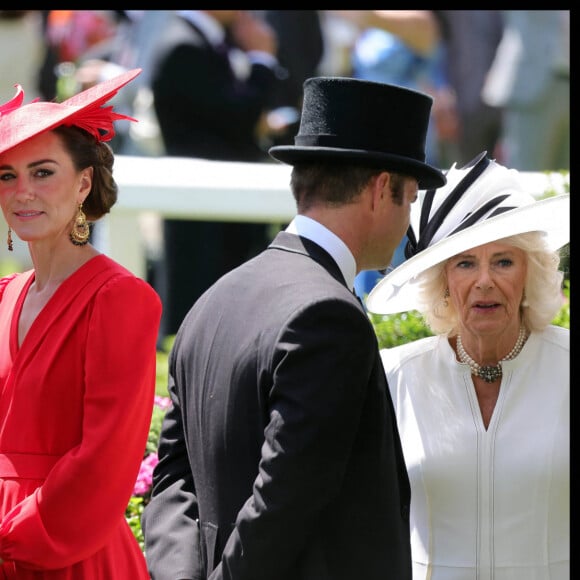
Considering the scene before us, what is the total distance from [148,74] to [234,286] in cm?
449

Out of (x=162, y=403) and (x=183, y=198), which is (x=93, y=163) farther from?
(x=183, y=198)

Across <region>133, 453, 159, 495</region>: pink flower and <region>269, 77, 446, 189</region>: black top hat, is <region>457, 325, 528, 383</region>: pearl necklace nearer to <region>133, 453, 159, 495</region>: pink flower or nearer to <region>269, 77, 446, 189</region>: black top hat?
<region>269, 77, 446, 189</region>: black top hat

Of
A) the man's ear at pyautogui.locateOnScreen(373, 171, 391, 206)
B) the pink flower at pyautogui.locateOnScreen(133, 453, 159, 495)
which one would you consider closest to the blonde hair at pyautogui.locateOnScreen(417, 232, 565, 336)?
the man's ear at pyautogui.locateOnScreen(373, 171, 391, 206)

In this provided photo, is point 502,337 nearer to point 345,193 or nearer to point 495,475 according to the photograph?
point 495,475

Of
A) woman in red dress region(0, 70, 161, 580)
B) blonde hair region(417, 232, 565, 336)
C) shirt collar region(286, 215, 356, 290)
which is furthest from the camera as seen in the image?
blonde hair region(417, 232, 565, 336)

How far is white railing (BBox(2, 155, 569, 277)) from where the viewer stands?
21.4 ft

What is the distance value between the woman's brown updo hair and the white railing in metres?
3.17

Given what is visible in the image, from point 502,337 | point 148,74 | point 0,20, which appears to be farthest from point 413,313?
point 0,20

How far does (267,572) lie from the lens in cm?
261

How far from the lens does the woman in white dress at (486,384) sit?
329 centimetres

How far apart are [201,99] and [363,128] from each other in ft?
13.7

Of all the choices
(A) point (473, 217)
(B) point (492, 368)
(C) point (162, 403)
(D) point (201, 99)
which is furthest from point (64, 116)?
(D) point (201, 99)

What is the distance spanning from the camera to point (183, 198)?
665 cm

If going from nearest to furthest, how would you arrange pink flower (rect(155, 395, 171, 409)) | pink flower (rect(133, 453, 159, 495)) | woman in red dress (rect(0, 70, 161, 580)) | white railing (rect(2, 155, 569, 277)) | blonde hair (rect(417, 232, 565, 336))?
woman in red dress (rect(0, 70, 161, 580)), blonde hair (rect(417, 232, 565, 336)), pink flower (rect(133, 453, 159, 495)), pink flower (rect(155, 395, 171, 409)), white railing (rect(2, 155, 569, 277))
